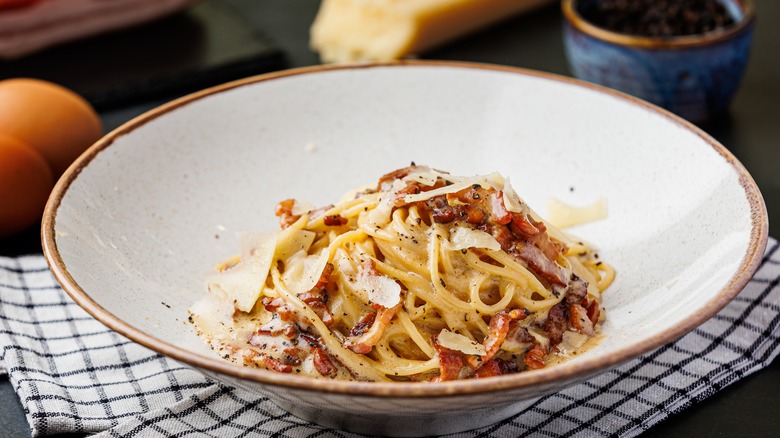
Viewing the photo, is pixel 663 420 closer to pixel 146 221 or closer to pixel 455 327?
pixel 455 327

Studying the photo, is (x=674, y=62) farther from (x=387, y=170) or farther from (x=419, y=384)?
(x=419, y=384)

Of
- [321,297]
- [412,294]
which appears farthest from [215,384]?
[412,294]

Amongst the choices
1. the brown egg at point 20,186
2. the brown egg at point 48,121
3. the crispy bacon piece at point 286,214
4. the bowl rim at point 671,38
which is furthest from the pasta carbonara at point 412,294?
the bowl rim at point 671,38

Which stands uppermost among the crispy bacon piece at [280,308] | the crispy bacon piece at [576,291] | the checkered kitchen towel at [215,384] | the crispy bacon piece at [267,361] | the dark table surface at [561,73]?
the crispy bacon piece at [280,308]

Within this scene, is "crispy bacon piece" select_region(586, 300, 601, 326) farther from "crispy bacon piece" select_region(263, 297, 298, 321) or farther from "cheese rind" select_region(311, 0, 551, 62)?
"cheese rind" select_region(311, 0, 551, 62)

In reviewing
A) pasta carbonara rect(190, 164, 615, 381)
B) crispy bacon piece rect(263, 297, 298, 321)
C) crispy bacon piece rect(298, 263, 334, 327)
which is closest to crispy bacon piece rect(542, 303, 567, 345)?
pasta carbonara rect(190, 164, 615, 381)

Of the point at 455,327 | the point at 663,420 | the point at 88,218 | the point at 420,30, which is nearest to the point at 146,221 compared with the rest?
the point at 88,218

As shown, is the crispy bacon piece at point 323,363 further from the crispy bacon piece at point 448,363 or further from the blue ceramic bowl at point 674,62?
the blue ceramic bowl at point 674,62
